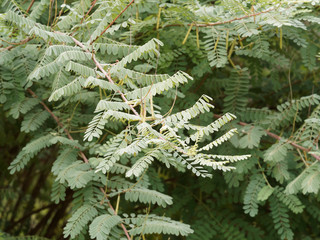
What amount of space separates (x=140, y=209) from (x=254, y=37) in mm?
1180

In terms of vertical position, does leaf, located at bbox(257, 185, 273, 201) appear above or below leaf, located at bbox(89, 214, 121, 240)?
below

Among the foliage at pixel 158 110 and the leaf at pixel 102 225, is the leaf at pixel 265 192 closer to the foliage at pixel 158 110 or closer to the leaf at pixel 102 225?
the foliage at pixel 158 110

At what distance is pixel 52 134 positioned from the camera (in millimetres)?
1856

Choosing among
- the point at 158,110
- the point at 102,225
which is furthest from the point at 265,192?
the point at 102,225

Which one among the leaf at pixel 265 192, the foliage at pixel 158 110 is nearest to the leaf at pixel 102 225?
the foliage at pixel 158 110

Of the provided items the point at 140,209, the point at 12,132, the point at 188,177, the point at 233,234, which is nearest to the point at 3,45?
the point at 12,132

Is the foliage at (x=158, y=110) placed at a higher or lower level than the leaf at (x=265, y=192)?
higher

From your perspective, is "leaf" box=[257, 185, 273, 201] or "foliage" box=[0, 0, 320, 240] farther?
"leaf" box=[257, 185, 273, 201]

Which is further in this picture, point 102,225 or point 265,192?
point 265,192

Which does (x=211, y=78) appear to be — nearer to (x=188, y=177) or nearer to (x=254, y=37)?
(x=254, y=37)

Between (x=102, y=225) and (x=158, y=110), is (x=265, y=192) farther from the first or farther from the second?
(x=102, y=225)

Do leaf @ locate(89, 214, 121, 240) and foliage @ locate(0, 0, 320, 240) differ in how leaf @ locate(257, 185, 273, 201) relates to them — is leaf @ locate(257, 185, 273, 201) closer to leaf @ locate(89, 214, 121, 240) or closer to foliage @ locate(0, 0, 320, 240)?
foliage @ locate(0, 0, 320, 240)

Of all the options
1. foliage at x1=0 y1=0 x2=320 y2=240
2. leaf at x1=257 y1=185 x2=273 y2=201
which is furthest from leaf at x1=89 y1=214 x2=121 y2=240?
leaf at x1=257 y1=185 x2=273 y2=201

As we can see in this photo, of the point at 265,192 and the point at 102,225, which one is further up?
the point at 102,225
